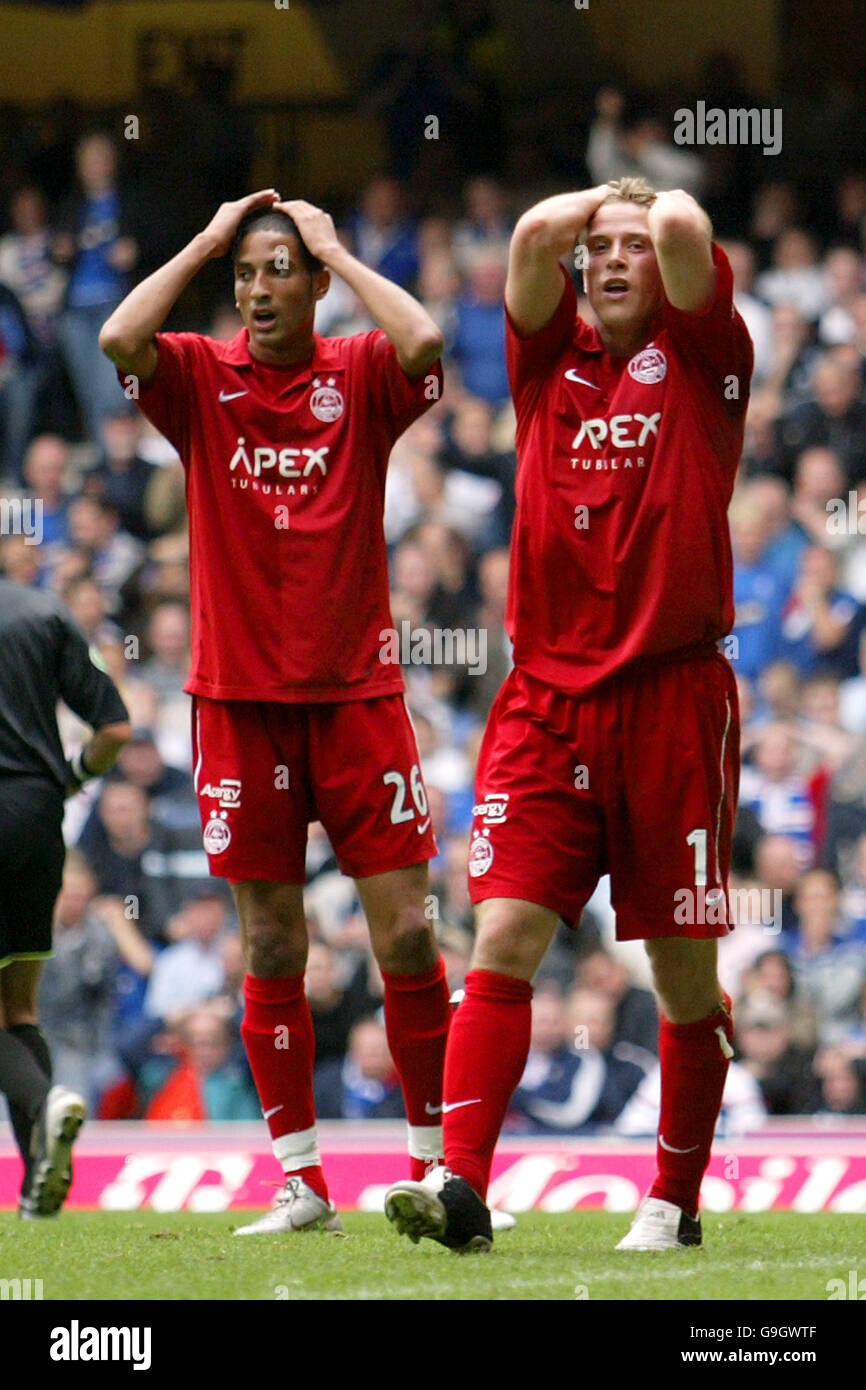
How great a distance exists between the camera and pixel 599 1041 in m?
10.1

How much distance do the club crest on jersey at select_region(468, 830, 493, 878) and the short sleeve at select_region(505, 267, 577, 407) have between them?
106 centimetres

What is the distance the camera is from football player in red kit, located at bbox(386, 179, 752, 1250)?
560cm

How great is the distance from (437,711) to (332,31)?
669 centimetres

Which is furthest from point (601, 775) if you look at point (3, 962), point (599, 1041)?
point (599, 1041)

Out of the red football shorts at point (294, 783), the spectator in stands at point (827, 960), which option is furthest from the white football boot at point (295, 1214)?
the spectator in stands at point (827, 960)

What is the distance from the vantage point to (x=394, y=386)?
6.36 m

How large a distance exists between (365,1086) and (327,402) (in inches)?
177

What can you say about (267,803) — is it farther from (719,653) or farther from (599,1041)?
(599,1041)

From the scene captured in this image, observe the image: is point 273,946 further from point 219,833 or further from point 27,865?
point 27,865

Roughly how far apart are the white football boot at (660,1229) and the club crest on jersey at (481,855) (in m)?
0.98

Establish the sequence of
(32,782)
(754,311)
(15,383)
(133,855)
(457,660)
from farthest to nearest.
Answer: (15,383) < (754,311) < (457,660) < (133,855) < (32,782)

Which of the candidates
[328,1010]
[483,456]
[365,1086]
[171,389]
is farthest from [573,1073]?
[171,389]

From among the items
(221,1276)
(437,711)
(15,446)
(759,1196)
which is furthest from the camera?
(15,446)

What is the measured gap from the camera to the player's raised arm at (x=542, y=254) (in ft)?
18.4
